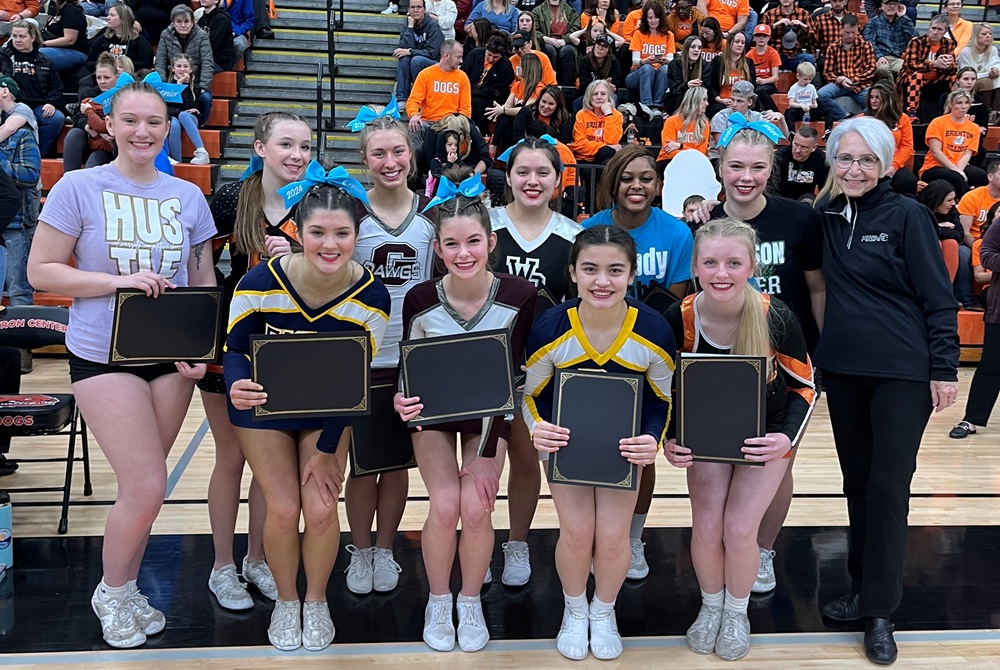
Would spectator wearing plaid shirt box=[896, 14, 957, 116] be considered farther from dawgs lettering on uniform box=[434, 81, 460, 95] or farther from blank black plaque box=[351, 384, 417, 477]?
blank black plaque box=[351, 384, 417, 477]

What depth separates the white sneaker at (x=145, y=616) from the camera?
3112 millimetres

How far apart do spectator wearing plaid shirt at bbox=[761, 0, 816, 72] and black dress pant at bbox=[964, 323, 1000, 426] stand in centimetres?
566

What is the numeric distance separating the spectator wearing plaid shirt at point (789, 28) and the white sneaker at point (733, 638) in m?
8.89

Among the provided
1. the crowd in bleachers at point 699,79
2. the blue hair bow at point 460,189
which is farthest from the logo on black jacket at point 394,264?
the crowd in bleachers at point 699,79

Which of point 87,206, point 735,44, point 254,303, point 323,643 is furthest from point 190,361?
point 735,44

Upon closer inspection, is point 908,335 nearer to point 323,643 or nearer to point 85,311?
point 323,643

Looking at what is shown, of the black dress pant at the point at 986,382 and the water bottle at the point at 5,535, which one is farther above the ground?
the black dress pant at the point at 986,382

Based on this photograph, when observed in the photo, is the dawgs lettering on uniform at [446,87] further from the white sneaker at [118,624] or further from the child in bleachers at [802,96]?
the white sneaker at [118,624]

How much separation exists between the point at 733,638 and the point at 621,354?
1016mm

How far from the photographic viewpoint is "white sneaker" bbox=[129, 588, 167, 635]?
311 centimetres

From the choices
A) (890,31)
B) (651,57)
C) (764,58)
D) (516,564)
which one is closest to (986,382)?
(516,564)

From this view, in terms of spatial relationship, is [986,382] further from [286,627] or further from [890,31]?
[890,31]

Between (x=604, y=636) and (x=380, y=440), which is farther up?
(x=380, y=440)

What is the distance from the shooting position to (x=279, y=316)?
2898mm
